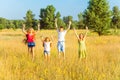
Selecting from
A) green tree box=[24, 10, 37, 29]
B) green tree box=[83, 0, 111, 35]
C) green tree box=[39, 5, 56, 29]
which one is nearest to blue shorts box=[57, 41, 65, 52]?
green tree box=[83, 0, 111, 35]

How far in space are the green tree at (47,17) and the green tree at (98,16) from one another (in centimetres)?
3000

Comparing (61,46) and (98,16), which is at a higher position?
(98,16)

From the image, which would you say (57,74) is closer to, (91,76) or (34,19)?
(91,76)

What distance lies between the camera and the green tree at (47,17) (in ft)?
236

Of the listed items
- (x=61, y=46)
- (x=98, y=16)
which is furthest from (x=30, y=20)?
(x=61, y=46)

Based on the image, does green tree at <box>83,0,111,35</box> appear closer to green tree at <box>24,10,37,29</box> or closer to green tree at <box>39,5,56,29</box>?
green tree at <box>39,5,56,29</box>

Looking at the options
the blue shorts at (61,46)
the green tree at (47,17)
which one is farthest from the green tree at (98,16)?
the green tree at (47,17)

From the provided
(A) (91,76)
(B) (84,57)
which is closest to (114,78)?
(A) (91,76)

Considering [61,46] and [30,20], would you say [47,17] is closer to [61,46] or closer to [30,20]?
[30,20]

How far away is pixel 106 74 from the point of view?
8.00m

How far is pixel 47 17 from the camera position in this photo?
7325 cm

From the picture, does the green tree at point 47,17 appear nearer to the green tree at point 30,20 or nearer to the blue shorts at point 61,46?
the green tree at point 30,20

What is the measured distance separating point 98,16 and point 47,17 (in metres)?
33.4

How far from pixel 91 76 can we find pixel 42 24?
67463 mm
